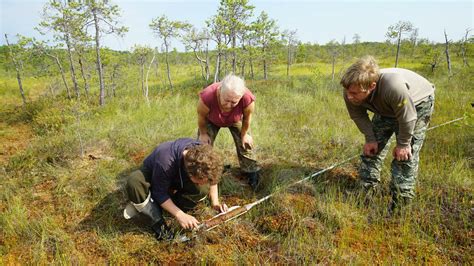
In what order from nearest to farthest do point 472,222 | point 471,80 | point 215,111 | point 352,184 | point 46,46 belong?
point 472,222
point 215,111
point 352,184
point 46,46
point 471,80

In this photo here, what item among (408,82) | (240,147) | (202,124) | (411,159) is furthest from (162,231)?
(408,82)

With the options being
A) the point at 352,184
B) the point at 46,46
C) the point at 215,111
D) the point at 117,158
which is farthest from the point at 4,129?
the point at 352,184

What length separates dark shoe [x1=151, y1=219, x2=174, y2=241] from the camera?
2.28 meters

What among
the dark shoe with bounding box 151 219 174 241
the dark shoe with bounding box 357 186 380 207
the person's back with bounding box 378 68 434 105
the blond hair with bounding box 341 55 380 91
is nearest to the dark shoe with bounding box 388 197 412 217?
the dark shoe with bounding box 357 186 380 207

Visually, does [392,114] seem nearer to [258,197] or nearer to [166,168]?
[258,197]

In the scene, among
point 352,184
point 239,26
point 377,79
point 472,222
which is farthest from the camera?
point 239,26

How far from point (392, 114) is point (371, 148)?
1.24 ft

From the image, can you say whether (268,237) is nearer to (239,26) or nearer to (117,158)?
(117,158)

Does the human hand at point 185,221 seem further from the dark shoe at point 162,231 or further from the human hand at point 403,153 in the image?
the human hand at point 403,153

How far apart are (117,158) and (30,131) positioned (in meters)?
3.80

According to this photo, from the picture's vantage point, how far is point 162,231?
2281 mm

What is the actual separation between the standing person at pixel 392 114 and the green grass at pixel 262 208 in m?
0.24

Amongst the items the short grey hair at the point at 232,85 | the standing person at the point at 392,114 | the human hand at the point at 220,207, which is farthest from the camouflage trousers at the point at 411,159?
the human hand at the point at 220,207

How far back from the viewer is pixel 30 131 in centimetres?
598
